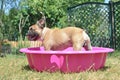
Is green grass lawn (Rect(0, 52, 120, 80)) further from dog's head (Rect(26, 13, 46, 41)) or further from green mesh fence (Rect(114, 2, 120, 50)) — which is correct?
green mesh fence (Rect(114, 2, 120, 50))

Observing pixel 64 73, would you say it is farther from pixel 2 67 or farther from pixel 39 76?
pixel 2 67

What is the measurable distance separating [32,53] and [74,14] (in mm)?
6678

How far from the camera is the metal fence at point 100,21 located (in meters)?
11.9

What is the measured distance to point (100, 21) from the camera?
40.4 feet

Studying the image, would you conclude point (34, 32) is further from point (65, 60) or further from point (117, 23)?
point (117, 23)

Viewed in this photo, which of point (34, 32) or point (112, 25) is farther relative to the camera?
point (112, 25)

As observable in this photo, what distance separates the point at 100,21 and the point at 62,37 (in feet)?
17.6

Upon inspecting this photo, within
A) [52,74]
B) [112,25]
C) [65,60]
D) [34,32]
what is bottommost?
[52,74]

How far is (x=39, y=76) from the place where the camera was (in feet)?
20.6

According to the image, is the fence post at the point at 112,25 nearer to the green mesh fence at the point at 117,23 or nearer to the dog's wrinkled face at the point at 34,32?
the green mesh fence at the point at 117,23

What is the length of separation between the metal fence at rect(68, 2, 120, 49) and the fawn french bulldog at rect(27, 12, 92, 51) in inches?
181

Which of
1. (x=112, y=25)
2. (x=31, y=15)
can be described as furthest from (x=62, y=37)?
(x=31, y=15)

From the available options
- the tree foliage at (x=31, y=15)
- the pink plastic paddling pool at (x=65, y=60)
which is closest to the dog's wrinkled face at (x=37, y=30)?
the pink plastic paddling pool at (x=65, y=60)

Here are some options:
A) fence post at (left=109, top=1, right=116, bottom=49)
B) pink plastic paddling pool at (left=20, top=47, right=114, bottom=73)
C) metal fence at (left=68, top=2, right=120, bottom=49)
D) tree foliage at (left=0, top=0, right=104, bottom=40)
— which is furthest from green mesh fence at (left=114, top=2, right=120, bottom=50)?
pink plastic paddling pool at (left=20, top=47, right=114, bottom=73)
